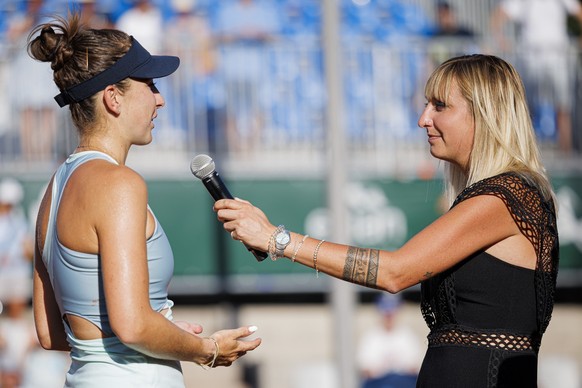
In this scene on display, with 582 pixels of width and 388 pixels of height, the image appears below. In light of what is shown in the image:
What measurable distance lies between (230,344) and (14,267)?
22.0ft

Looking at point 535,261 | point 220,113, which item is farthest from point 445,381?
point 220,113

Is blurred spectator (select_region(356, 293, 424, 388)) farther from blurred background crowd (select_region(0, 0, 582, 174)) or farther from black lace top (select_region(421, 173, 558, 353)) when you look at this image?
black lace top (select_region(421, 173, 558, 353))

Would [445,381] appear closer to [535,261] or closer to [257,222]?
[535,261]

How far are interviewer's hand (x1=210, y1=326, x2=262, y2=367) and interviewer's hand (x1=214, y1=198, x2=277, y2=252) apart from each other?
26 centimetres

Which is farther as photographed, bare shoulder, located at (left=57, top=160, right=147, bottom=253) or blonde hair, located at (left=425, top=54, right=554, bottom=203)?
blonde hair, located at (left=425, top=54, right=554, bottom=203)

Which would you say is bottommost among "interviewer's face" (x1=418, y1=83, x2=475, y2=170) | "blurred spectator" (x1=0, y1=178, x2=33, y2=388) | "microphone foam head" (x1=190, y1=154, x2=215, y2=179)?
"blurred spectator" (x1=0, y1=178, x2=33, y2=388)

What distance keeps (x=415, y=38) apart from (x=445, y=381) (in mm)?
7322

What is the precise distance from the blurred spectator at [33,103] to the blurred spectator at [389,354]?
3562 millimetres

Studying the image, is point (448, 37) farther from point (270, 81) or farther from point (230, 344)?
point (230, 344)

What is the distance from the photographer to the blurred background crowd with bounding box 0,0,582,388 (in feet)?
30.0

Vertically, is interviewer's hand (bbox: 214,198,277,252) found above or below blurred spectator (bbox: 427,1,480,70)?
below

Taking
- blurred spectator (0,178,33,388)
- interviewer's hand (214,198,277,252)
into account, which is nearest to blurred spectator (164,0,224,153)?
blurred spectator (0,178,33,388)

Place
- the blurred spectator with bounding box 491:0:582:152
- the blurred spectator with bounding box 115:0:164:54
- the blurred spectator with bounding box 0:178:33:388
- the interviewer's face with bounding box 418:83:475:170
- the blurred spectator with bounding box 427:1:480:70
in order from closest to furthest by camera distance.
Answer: the interviewer's face with bounding box 418:83:475:170, the blurred spectator with bounding box 0:178:33:388, the blurred spectator with bounding box 427:1:480:70, the blurred spectator with bounding box 491:0:582:152, the blurred spectator with bounding box 115:0:164:54

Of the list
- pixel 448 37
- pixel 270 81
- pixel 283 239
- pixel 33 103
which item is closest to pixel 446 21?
pixel 448 37
